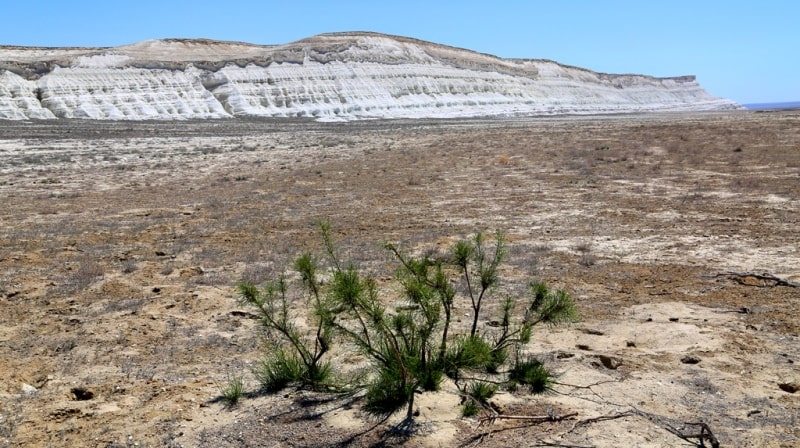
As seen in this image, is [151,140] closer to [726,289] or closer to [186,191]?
[186,191]

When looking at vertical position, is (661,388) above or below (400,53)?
below

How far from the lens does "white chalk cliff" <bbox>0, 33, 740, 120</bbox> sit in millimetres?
61844

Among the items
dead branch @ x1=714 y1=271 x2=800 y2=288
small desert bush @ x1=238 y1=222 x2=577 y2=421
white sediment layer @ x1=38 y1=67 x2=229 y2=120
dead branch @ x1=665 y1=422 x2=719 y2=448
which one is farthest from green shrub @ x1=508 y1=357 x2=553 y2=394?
white sediment layer @ x1=38 y1=67 x2=229 y2=120

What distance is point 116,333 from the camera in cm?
693

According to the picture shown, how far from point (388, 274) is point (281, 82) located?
2773 inches

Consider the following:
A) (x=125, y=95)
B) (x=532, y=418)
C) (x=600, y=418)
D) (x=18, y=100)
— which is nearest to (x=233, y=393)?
(x=532, y=418)

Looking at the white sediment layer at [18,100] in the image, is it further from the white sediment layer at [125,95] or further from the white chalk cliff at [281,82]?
the white sediment layer at [125,95]

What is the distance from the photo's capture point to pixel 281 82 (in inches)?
2990

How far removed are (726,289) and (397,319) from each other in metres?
5.12

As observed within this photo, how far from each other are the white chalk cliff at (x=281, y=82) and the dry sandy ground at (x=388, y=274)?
146ft

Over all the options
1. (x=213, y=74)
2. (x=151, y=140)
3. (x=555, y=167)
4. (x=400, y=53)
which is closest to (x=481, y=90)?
(x=400, y=53)

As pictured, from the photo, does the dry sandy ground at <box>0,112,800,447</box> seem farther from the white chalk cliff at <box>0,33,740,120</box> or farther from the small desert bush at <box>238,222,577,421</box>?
the white chalk cliff at <box>0,33,740,120</box>

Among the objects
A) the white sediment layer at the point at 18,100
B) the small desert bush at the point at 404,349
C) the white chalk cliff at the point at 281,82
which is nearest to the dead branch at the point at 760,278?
the small desert bush at the point at 404,349

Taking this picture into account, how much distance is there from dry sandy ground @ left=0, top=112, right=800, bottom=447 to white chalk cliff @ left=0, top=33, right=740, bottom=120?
44369mm
